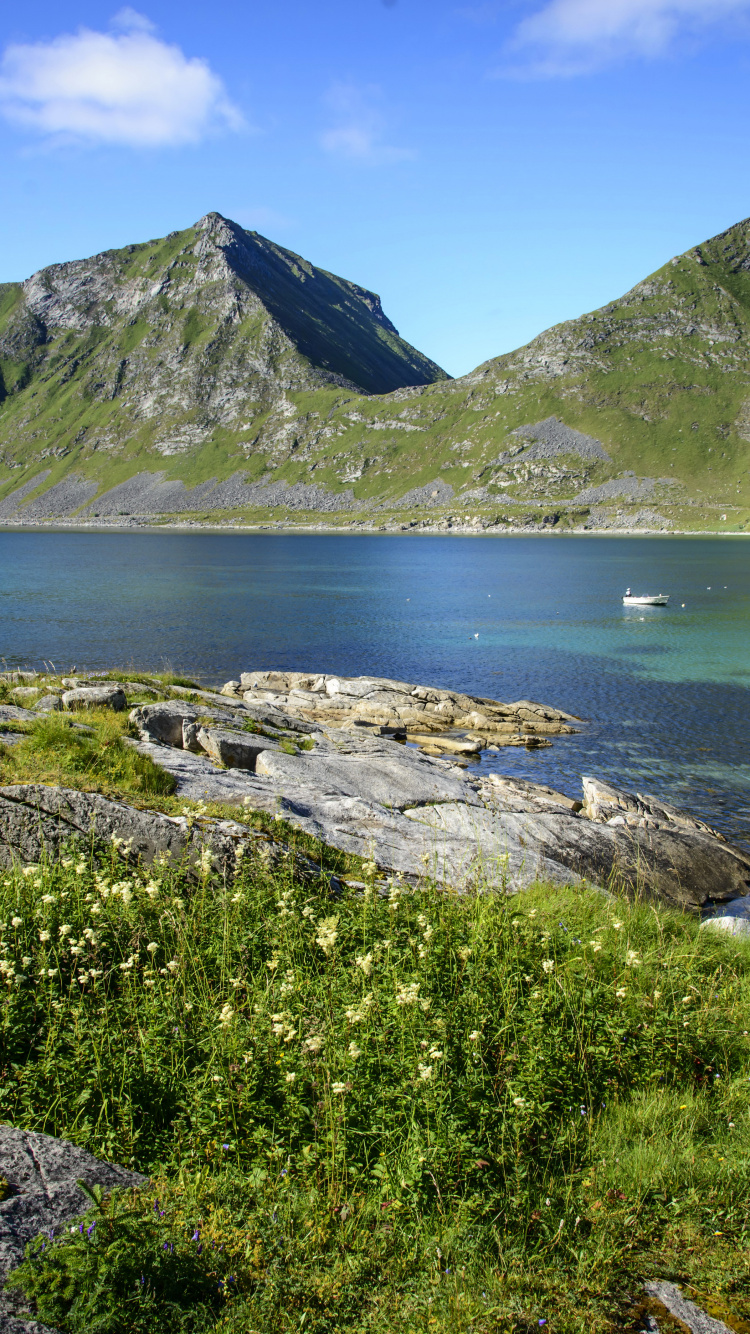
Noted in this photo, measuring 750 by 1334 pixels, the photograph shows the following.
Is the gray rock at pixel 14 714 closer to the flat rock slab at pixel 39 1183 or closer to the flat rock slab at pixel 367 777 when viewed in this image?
the flat rock slab at pixel 367 777

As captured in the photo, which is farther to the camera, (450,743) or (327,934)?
(450,743)

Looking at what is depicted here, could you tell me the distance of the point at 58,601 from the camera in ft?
250

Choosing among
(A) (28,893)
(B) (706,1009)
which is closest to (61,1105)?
(A) (28,893)

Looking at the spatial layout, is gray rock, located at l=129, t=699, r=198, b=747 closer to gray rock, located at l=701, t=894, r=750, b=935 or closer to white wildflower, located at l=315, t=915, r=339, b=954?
white wildflower, located at l=315, t=915, r=339, b=954

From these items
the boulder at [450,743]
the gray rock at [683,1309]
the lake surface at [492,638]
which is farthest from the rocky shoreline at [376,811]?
the lake surface at [492,638]

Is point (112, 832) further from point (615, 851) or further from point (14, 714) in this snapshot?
point (615, 851)

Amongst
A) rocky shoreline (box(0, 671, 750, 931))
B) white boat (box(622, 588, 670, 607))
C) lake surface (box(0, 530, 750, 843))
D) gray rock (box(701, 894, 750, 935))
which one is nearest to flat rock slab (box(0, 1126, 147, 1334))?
rocky shoreline (box(0, 671, 750, 931))

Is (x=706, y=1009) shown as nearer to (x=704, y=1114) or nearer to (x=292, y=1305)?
(x=704, y=1114)

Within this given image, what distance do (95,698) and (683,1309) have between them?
1601 centimetres

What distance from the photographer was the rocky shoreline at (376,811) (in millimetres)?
9852

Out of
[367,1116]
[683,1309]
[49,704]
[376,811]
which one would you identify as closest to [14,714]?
[49,704]

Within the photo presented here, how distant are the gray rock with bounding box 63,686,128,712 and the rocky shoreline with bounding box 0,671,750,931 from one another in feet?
0.11

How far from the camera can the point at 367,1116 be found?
551 centimetres

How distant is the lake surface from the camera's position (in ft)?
107
